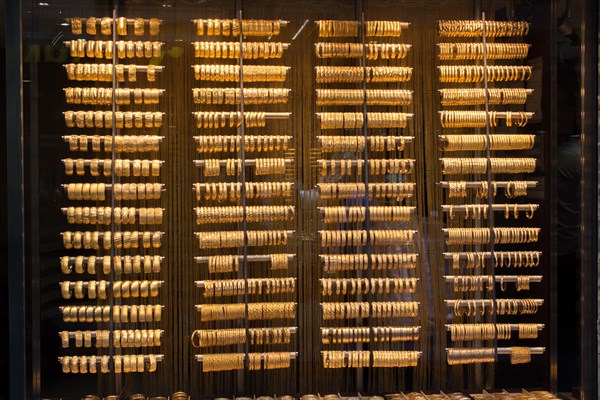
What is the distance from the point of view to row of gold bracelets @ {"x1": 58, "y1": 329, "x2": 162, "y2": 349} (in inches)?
218

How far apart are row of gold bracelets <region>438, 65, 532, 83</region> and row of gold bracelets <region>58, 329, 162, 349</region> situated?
2.76 meters

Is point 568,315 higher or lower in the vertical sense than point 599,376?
higher

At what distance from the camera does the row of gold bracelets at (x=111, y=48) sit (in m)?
5.57

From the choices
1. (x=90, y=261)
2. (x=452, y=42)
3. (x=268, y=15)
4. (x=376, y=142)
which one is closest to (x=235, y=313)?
(x=90, y=261)

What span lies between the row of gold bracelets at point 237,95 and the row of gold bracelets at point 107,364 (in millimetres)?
1811

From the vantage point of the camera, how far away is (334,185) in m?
5.72

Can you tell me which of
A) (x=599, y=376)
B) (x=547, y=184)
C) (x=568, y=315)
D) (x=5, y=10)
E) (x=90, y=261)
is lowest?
(x=599, y=376)

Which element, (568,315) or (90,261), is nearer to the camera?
(90,261)

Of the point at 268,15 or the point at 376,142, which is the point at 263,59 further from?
the point at 376,142

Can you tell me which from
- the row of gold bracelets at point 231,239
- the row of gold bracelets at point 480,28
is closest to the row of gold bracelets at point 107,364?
the row of gold bracelets at point 231,239

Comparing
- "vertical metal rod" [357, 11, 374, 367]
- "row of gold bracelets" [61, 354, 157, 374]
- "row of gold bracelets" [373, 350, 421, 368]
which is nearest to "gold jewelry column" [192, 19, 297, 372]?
"row of gold bracelets" [61, 354, 157, 374]

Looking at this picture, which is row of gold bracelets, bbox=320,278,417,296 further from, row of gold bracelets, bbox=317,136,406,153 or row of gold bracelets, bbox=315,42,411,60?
row of gold bracelets, bbox=315,42,411,60

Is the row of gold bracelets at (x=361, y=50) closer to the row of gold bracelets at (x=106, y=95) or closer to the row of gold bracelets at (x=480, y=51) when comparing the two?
the row of gold bracelets at (x=480, y=51)

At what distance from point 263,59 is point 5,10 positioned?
1753 mm
